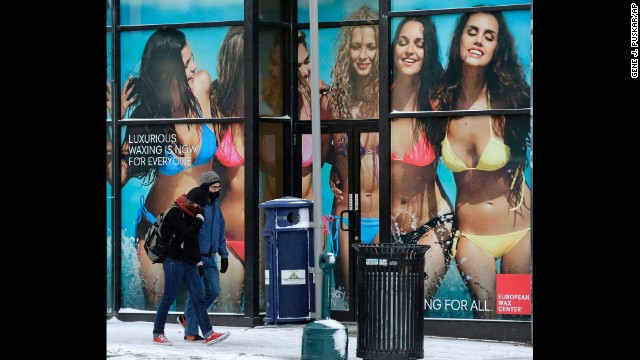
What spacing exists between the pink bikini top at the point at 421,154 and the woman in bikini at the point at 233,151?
7.54ft

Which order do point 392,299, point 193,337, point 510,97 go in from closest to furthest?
point 392,299
point 193,337
point 510,97

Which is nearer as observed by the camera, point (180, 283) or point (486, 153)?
point (180, 283)

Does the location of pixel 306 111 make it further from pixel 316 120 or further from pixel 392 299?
pixel 392 299

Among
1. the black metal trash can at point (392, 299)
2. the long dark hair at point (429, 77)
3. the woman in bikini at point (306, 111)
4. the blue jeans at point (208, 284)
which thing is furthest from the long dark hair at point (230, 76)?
the black metal trash can at point (392, 299)

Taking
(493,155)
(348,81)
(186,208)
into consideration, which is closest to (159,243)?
(186,208)

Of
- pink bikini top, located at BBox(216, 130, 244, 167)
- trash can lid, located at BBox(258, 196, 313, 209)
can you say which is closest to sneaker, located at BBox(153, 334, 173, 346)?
trash can lid, located at BBox(258, 196, 313, 209)

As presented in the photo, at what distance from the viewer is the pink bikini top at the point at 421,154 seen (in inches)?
615

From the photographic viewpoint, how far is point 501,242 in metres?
15.3

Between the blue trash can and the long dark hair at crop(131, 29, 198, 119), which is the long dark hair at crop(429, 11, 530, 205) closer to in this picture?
the blue trash can

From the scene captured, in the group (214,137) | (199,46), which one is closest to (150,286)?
(214,137)

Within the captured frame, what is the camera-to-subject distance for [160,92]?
55.6 ft

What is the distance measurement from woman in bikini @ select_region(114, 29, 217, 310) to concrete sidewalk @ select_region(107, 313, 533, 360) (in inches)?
55.5

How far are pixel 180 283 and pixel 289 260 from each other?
5.27 feet

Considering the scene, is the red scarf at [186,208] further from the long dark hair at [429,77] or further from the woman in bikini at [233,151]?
the long dark hair at [429,77]
